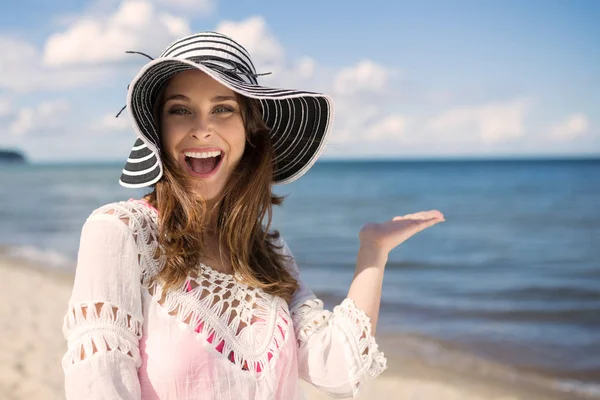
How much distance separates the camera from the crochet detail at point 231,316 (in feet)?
6.30

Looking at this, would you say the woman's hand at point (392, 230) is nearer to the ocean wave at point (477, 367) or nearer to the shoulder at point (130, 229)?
the shoulder at point (130, 229)

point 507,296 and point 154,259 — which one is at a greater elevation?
point 507,296

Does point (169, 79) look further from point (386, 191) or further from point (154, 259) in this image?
point (386, 191)

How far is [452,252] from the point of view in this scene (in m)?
11.3

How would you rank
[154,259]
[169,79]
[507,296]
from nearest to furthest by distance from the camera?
[154,259] → [169,79] → [507,296]

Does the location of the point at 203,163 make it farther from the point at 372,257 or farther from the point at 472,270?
the point at 472,270

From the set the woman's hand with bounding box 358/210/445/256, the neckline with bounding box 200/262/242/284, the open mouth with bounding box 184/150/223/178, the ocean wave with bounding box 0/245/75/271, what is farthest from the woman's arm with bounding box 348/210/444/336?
the ocean wave with bounding box 0/245/75/271

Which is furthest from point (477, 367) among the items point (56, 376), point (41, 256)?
point (41, 256)

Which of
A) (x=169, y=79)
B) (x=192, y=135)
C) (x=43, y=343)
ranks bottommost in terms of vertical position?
(x=43, y=343)

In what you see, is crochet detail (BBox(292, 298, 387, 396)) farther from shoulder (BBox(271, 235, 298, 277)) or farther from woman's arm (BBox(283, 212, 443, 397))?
shoulder (BBox(271, 235, 298, 277))

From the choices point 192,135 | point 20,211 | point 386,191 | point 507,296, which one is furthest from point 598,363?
point 386,191

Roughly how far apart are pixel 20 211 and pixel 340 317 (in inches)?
675

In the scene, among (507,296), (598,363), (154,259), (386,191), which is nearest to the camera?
(154,259)

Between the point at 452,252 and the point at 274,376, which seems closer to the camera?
the point at 274,376
